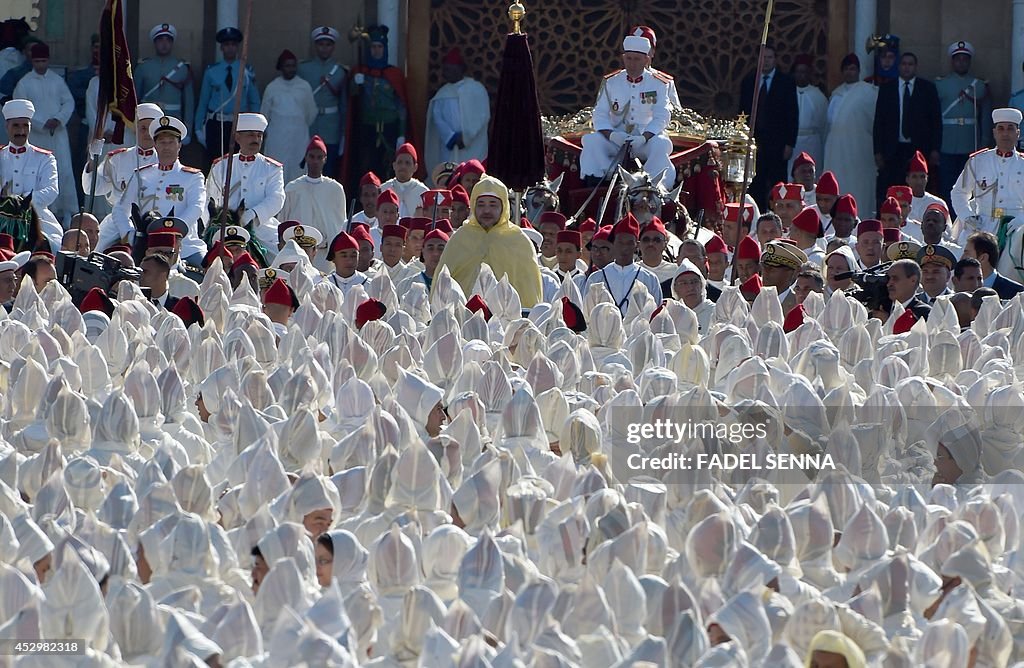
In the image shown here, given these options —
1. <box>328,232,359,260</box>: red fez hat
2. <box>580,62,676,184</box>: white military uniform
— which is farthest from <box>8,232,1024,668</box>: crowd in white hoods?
<box>580,62,676,184</box>: white military uniform

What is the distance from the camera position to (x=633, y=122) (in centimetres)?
1736

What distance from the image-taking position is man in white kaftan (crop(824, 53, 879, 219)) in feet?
65.1

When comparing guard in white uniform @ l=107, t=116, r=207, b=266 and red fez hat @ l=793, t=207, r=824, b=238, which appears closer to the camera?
guard in white uniform @ l=107, t=116, r=207, b=266

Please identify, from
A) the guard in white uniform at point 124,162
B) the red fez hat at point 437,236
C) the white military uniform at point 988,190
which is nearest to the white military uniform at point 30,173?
the guard in white uniform at point 124,162

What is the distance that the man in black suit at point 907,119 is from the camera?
19469mm

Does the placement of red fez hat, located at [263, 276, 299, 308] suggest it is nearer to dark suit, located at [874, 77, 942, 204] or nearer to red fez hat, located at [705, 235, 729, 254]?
red fez hat, located at [705, 235, 729, 254]

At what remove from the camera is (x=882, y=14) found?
2097 cm

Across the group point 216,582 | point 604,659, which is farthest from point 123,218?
A: point 604,659

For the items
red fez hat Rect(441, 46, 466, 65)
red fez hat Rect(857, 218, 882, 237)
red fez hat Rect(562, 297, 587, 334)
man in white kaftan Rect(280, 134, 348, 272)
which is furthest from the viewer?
red fez hat Rect(441, 46, 466, 65)

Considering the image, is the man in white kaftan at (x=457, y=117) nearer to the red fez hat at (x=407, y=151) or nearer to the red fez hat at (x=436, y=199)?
the red fez hat at (x=407, y=151)

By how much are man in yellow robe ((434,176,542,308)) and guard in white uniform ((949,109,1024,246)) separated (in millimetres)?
4615

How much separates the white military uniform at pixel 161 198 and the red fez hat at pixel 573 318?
3837 millimetres

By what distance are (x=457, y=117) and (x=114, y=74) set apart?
579 centimetres

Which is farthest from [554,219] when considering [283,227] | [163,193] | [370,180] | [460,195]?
[163,193]
